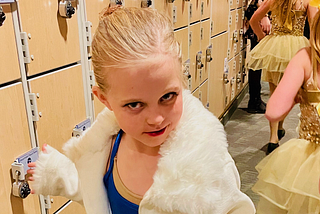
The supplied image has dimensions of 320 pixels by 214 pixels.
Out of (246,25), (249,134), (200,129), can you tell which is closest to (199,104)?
(200,129)

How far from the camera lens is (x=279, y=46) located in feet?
8.95

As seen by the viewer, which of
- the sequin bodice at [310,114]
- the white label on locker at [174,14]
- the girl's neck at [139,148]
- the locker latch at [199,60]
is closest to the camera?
the girl's neck at [139,148]

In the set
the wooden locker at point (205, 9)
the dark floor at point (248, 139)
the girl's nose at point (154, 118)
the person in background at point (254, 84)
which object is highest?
the wooden locker at point (205, 9)

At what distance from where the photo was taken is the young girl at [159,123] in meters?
0.72

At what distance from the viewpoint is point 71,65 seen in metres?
1.44

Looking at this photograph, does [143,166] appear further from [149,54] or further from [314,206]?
[314,206]

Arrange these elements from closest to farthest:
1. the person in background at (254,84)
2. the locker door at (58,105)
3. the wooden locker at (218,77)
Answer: the locker door at (58,105) < the wooden locker at (218,77) < the person in background at (254,84)

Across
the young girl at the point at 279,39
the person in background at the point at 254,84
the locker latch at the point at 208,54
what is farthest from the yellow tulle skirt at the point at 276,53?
the person in background at the point at 254,84

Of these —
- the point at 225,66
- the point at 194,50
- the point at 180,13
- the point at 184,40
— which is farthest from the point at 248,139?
the point at 180,13

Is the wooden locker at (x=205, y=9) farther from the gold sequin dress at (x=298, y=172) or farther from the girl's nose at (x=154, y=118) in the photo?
the girl's nose at (x=154, y=118)

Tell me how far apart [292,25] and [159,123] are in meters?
2.38

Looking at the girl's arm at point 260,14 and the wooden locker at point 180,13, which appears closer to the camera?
the wooden locker at point 180,13

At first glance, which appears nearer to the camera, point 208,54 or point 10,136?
point 10,136

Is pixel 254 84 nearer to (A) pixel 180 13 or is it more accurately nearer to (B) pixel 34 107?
(A) pixel 180 13
